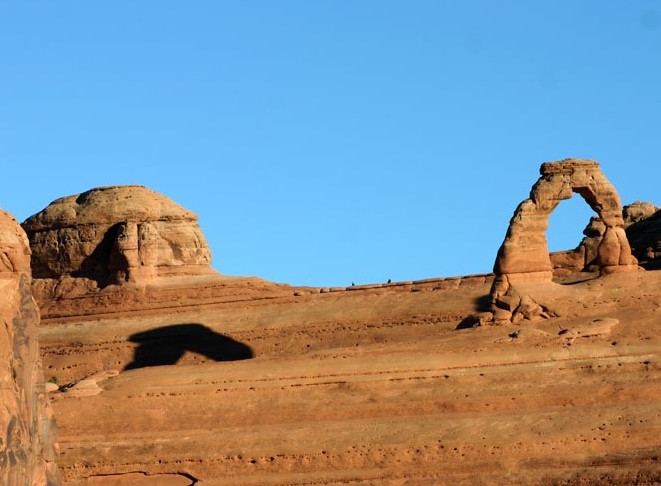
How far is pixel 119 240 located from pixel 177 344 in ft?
17.3

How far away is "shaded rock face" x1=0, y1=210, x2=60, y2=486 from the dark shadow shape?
28.3 metres

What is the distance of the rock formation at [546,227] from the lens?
4031cm

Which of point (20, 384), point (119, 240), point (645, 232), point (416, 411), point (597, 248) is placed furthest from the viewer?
point (645, 232)

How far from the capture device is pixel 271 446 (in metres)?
33.9

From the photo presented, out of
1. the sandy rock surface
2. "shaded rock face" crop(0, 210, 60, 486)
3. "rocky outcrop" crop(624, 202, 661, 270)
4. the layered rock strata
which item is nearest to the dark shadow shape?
the layered rock strata

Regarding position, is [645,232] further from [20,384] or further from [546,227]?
[20,384]

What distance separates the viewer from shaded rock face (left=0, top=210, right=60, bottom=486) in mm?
18297

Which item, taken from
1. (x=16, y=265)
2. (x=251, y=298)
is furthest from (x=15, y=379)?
(x=251, y=298)

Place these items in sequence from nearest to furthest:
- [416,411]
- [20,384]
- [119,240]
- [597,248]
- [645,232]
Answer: [20,384], [416,411], [597,248], [119,240], [645,232]

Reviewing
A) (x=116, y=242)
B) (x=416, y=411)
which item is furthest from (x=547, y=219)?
(x=116, y=242)

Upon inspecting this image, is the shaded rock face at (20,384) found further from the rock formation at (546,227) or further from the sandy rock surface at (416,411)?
the rock formation at (546,227)

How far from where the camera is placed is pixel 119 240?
5244 cm

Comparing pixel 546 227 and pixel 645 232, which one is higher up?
pixel 645 232

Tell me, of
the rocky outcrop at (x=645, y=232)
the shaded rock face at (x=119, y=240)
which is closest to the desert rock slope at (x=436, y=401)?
the rocky outcrop at (x=645, y=232)
